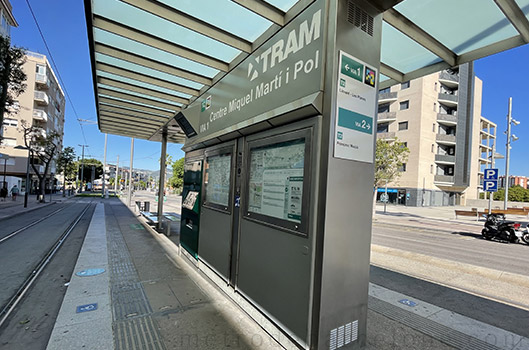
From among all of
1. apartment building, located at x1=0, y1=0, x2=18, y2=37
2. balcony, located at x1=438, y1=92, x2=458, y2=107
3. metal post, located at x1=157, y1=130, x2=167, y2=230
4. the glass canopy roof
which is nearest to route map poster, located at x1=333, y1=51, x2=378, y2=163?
the glass canopy roof

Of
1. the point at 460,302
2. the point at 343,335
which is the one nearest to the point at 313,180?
the point at 343,335

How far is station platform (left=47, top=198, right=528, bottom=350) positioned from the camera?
9.89 feet

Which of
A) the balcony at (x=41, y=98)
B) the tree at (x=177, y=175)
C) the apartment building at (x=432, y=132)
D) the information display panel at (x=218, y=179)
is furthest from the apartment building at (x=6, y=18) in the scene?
the apartment building at (x=432, y=132)

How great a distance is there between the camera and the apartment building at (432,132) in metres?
40.9

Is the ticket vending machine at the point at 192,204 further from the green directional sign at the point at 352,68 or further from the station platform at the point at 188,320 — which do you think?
the green directional sign at the point at 352,68

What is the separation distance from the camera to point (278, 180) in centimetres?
332

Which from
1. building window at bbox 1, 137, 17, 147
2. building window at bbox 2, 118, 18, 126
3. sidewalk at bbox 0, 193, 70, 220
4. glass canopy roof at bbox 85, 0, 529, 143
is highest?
building window at bbox 2, 118, 18, 126

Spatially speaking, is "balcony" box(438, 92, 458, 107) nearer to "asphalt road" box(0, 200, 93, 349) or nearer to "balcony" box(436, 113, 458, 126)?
"balcony" box(436, 113, 458, 126)

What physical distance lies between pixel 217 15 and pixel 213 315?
157 inches

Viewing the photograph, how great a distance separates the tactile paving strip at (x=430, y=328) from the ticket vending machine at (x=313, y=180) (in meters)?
1.20

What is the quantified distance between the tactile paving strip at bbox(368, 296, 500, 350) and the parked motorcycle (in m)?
12.1

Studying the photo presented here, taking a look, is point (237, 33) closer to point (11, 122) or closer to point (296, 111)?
point (296, 111)

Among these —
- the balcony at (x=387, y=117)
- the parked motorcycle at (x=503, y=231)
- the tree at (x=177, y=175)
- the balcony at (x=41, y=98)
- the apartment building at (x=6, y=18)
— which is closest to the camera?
the parked motorcycle at (x=503, y=231)

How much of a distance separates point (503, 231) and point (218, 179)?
14.1 meters
